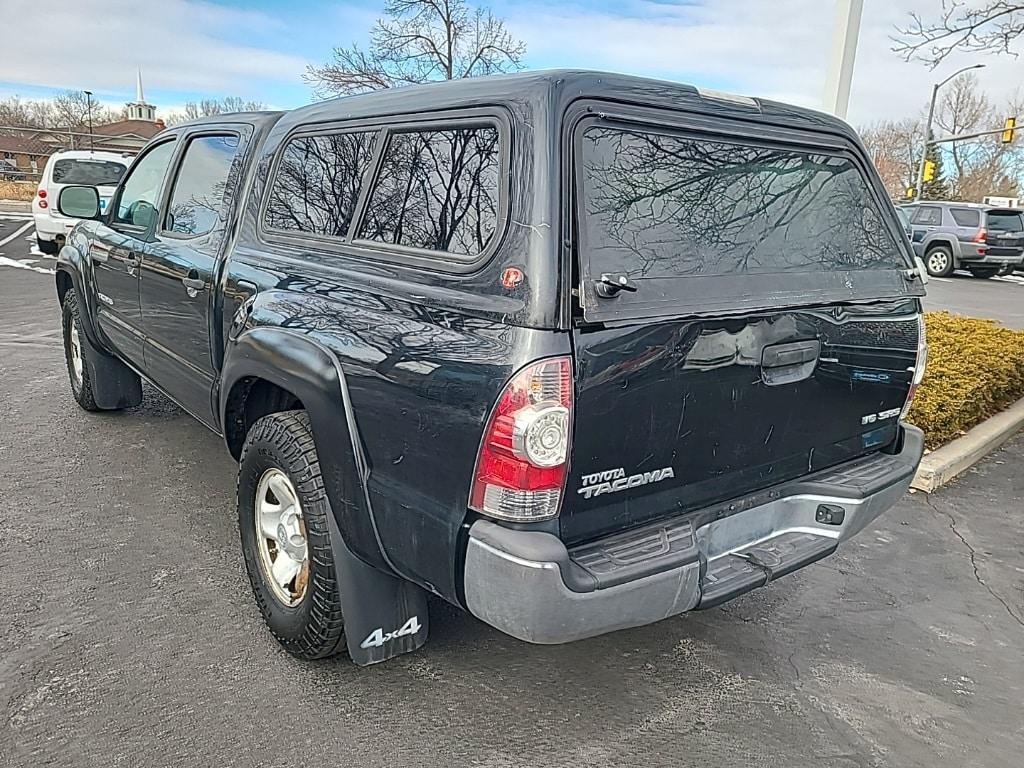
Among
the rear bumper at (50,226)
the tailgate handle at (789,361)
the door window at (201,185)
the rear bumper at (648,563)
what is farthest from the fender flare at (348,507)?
the rear bumper at (50,226)

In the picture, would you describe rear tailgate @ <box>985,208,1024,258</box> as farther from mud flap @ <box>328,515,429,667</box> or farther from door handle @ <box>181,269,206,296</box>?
mud flap @ <box>328,515,429,667</box>

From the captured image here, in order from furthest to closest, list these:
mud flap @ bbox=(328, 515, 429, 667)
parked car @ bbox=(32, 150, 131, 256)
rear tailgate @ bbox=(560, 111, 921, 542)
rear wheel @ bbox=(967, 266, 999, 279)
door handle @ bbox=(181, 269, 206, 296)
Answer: rear wheel @ bbox=(967, 266, 999, 279) → parked car @ bbox=(32, 150, 131, 256) → door handle @ bbox=(181, 269, 206, 296) → mud flap @ bbox=(328, 515, 429, 667) → rear tailgate @ bbox=(560, 111, 921, 542)

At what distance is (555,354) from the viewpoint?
81.7 inches

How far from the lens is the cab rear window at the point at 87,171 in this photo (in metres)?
13.8

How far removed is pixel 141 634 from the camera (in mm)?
3074

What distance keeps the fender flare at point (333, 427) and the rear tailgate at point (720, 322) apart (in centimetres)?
65

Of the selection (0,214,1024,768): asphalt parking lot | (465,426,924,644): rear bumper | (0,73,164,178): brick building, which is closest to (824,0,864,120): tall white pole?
(0,214,1024,768): asphalt parking lot

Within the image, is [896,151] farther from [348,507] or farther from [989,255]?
[348,507]

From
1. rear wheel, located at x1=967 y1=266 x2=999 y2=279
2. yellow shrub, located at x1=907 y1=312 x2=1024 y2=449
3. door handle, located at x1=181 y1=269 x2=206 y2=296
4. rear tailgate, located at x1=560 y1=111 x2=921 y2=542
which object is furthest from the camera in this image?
rear wheel, located at x1=967 y1=266 x2=999 y2=279

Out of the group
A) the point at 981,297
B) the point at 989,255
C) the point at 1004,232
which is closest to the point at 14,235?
the point at 981,297

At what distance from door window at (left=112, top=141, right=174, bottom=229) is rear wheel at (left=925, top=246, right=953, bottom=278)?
19869 mm

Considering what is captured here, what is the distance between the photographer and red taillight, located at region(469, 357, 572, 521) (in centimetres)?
207

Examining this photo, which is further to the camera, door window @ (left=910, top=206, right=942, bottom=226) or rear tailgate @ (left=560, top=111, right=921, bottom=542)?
door window @ (left=910, top=206, right=942, bottom=226)

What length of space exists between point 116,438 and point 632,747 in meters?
3.96
